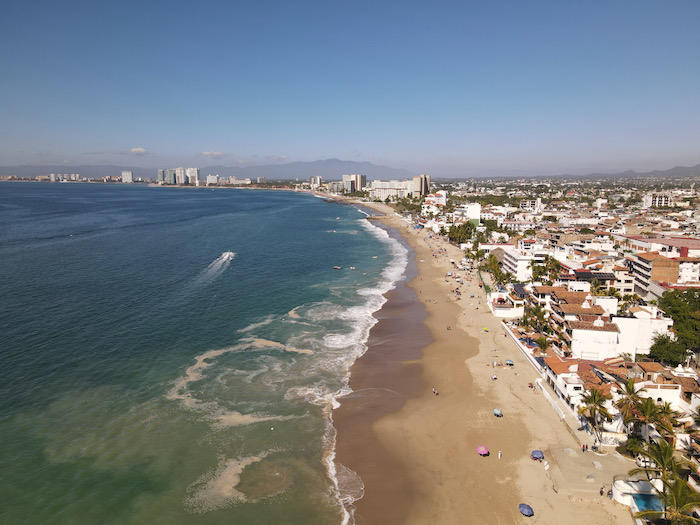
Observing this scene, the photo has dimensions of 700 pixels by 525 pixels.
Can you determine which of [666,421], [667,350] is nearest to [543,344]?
[667,350]

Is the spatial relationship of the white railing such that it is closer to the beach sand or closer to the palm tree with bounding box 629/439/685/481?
the beach sand

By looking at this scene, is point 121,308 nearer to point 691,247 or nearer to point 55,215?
point 691,247

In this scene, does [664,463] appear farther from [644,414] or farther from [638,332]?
[638,332]

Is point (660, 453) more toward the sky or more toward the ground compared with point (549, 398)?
more toward the sky

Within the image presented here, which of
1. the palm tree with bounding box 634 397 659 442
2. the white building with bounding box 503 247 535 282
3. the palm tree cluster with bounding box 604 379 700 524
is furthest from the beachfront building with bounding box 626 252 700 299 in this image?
the palm tree with bounding box 634 397 659 442

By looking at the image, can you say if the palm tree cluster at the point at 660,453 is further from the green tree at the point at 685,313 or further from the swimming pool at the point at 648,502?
the green tree at the point at 685,313

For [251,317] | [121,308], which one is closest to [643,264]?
[251,317]
